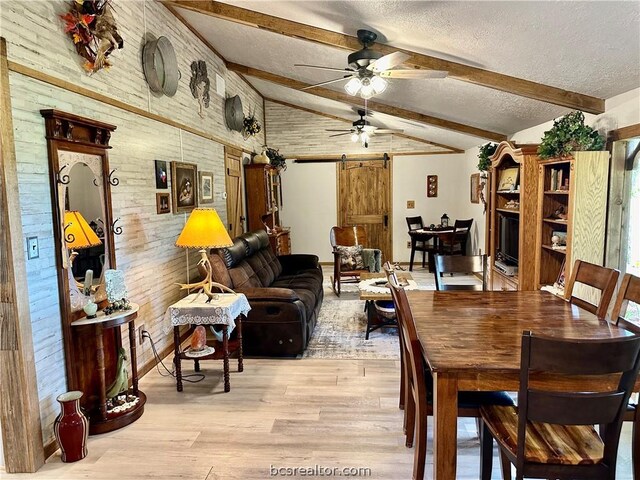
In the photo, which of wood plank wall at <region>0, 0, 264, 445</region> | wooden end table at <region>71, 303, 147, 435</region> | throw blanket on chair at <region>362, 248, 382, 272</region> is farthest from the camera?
throw blanket on chair at <region>362, 248, 382, 272</region>

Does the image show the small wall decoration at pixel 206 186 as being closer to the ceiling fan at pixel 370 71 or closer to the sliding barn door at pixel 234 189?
the sliding barn door at pixel 234 189

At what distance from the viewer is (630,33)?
2416 mm

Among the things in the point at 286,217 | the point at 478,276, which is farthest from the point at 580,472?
the point at 286,217

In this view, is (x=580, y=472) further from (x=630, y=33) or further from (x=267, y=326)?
(x=267, y=326)

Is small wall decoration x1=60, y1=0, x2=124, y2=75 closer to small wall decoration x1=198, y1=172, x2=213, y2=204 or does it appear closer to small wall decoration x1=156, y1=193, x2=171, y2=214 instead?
small wall decoration x1=156, y1=193, x2=171, y2=214

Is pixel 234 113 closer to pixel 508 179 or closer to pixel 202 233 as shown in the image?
pixel 202 233

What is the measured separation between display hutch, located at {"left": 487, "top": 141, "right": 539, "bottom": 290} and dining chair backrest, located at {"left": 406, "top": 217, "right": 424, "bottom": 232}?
2733 millimetres

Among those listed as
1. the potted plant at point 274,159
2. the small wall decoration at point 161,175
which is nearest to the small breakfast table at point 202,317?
the small wall decoration at point 161,175

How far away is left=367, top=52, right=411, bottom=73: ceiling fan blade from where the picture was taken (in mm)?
2859

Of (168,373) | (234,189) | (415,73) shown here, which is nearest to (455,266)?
(415,73)

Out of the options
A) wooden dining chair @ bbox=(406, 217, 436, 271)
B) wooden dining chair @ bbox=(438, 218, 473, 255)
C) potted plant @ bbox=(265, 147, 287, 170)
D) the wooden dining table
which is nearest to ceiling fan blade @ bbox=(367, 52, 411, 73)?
the wooden dining table

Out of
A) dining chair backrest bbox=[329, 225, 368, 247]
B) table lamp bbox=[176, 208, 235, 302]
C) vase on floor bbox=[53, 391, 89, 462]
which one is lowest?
vase on floor bbox=[53, 391, 89, 462]

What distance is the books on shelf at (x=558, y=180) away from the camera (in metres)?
3.71

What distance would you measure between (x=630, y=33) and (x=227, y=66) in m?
4.80
